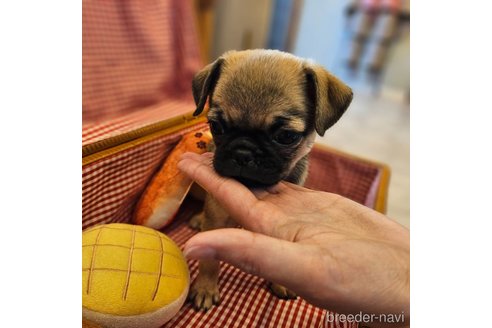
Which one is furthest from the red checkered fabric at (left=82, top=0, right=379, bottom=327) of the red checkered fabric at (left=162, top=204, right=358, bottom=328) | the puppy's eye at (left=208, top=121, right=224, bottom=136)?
the puppy's eye at (left=208, top=121, right=224, bottom=136)

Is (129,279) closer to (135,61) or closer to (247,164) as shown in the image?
(247,164)

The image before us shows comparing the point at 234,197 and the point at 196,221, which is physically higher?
the point at 234,197

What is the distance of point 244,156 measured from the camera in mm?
1107

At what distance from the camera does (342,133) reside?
3885mm

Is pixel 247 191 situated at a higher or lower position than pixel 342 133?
higher

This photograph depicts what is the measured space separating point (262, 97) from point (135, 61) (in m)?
1.67

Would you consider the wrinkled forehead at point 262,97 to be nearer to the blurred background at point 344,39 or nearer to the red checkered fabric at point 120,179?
the red checkered fabric at point 120,179

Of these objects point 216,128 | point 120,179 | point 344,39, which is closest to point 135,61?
point 120,179
